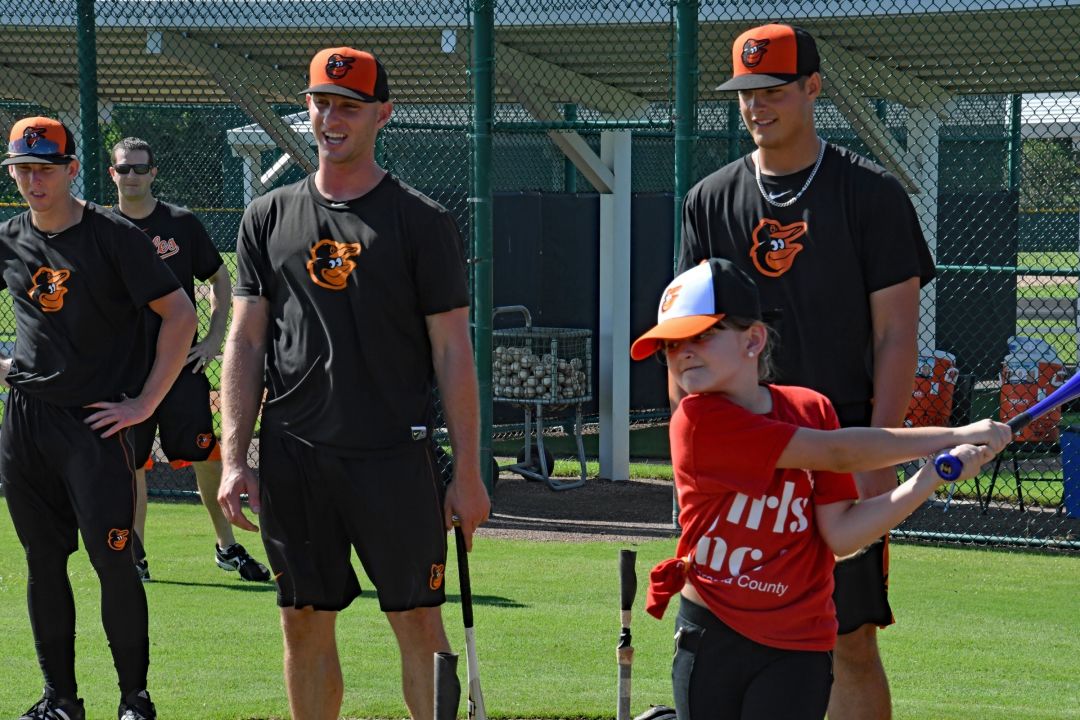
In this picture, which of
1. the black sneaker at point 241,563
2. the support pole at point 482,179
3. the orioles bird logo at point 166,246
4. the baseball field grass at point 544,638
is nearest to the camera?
the baseball field grass at point 544,638

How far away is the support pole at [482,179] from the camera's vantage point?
31.1 ft

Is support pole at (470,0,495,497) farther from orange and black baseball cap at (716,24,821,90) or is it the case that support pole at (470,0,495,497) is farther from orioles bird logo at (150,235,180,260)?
orange and black baseball cap at (716,24,821,90)

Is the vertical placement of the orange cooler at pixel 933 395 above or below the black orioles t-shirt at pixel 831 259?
below

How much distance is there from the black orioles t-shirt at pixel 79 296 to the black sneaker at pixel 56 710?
40.0 inches

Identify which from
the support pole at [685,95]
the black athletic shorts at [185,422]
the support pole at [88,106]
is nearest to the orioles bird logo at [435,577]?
the black athletic shorts at [185,422]

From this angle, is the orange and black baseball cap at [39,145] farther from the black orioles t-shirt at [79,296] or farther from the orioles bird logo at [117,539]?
the orioles bird logo at [117,539]

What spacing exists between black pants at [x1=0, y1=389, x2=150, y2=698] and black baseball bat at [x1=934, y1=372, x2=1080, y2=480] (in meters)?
3.14

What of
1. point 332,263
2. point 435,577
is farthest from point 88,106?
point 435,577

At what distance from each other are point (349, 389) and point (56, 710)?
5.82 ft

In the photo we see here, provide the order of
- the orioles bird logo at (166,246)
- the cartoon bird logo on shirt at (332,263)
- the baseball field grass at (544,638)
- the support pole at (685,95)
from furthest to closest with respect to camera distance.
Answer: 1. the support pole at (685,95)
2. the orioles bird logo at (166,246)
3. the baseball field grass at (544,638)
4. the cartoon bird logo on shirt at (332,263)

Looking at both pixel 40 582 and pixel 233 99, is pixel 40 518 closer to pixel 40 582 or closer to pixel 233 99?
pixel 40 582

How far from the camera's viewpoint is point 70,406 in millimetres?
5156

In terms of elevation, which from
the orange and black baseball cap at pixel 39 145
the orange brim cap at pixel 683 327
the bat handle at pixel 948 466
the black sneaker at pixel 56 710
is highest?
the orange and black baseball cap at pixel 39 145

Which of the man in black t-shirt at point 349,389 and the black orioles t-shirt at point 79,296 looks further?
the black orioles t-shirt at point 79,296
